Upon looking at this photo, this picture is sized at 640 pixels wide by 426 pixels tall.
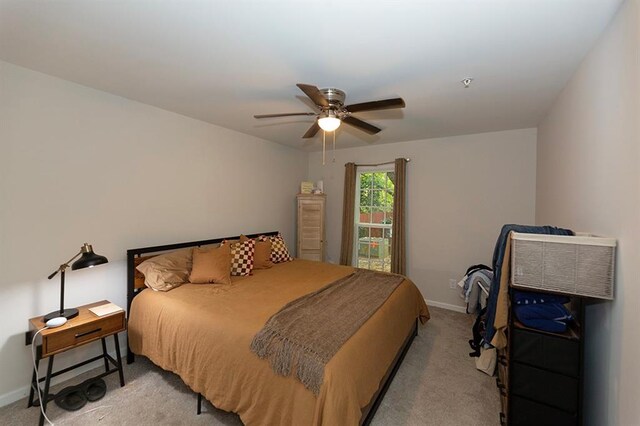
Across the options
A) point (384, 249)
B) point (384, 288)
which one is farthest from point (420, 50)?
point (384, 249)

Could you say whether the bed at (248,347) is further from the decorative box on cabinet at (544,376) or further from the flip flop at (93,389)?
the decorative box on cabinet at (544,376)

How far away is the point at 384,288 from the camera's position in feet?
8.80

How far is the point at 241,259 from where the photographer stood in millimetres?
3180

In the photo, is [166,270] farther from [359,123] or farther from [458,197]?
[458,197]

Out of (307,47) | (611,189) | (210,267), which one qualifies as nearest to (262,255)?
(210,267)

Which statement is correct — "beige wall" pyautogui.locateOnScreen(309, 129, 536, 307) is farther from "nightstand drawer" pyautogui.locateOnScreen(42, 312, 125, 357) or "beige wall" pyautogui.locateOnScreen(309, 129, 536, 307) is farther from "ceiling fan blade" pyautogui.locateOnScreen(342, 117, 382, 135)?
"nightstand drawer" pyautogui.locateOnScreen(42, 312, 125, 357)

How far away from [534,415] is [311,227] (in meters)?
3.43

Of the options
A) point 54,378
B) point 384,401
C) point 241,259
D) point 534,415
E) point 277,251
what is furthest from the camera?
point 277,251

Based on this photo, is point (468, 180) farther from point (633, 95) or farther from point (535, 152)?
point (633, 95)

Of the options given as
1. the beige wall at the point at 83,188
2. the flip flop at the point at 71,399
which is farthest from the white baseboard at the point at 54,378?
the flip flop at the point at 71,399

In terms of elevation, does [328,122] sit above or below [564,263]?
above

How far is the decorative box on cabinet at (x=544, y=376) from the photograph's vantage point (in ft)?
5.03

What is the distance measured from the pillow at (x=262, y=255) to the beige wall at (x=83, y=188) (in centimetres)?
60

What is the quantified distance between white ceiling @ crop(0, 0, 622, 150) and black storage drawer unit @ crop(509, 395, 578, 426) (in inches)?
87.1
